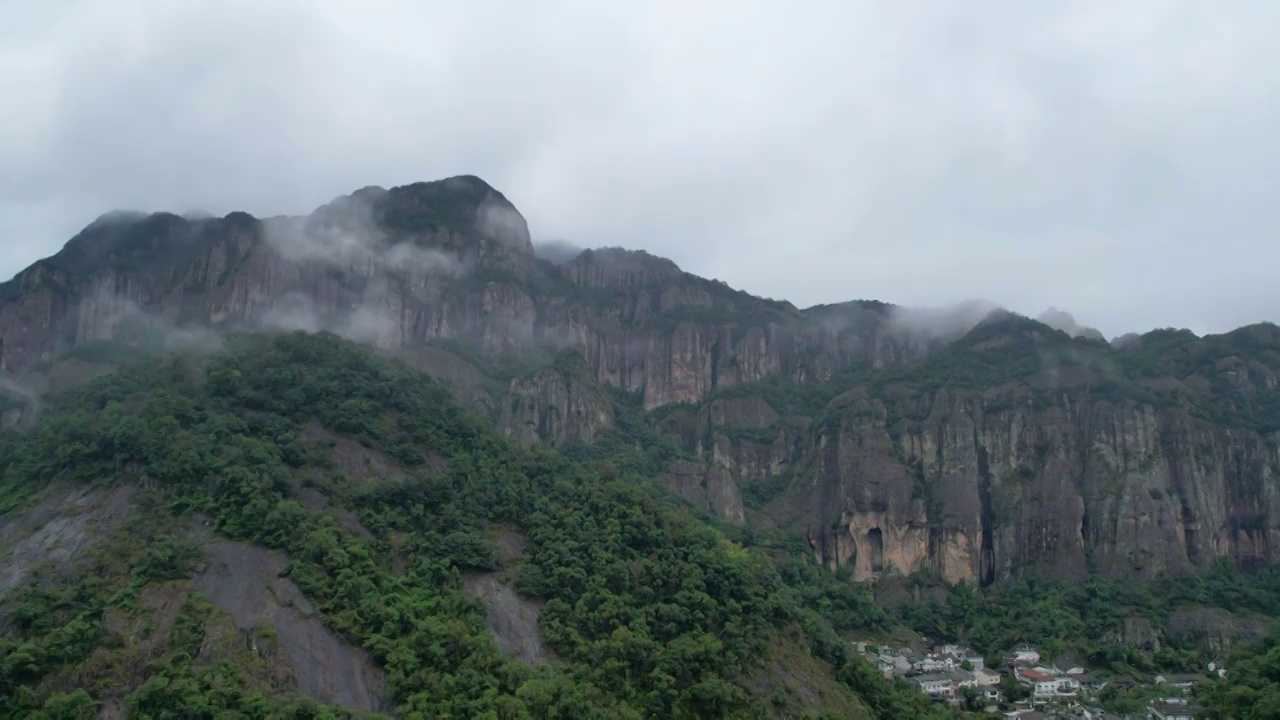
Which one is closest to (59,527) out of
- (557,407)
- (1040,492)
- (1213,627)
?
(557,407)

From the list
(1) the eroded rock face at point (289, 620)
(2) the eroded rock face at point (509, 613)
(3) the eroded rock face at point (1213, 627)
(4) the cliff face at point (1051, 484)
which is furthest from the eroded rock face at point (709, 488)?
(1) the eroded rock face at point (289, 620)

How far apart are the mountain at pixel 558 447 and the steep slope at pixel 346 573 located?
232 millimetres

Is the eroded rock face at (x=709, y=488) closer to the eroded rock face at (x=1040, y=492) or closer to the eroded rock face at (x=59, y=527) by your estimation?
the eroded rock face at (x=1040, y=492)

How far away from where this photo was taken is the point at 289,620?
151 ft

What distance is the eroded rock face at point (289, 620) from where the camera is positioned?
4381 cm

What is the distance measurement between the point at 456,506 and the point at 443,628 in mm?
12166

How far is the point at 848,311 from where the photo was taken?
484 feet

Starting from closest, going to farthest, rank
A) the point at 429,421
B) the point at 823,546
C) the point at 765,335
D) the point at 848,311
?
1. the point at 429,421
2. the point at 823,546
3. the point at 765,335
4. the point at 848,311

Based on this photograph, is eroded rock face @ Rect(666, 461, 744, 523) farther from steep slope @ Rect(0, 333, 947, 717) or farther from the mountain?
steep slope @ Rect(0, 333, 947, 717)

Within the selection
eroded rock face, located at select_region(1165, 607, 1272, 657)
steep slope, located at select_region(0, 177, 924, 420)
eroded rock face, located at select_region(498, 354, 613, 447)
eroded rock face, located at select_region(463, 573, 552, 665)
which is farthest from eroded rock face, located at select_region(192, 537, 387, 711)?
eroded rock face, located at select_region(1165, 607, 1272, 657)

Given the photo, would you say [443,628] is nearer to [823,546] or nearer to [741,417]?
[823,546]

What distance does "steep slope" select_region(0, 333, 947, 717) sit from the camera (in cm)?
4300

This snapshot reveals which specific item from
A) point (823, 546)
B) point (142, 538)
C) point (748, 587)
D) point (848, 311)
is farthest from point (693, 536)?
point (848, 311)

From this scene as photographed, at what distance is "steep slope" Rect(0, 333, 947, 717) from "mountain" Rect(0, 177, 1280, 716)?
23cm
